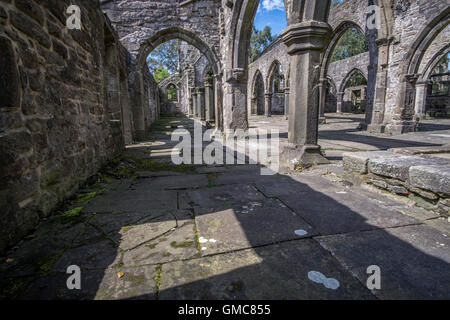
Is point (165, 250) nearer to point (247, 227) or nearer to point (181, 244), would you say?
point (181, 244)

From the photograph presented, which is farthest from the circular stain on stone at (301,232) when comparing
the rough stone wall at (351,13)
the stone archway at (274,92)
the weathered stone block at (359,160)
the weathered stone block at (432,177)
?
the stone archway at (274,92)

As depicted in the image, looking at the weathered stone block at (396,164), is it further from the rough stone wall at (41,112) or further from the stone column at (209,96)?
the stone column at (209,96)

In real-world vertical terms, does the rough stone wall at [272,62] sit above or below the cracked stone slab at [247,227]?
above

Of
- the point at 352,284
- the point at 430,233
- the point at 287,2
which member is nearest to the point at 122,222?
the point at 352,284

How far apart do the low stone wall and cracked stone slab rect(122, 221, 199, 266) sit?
2.09m

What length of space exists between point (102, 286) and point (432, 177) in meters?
2.62

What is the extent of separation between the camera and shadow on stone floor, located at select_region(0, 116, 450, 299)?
1251mm

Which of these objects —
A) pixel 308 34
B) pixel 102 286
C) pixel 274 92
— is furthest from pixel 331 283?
pixel 274 92

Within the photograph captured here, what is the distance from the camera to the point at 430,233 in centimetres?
176

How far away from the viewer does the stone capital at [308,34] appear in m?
3.46

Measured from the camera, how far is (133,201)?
101 inches

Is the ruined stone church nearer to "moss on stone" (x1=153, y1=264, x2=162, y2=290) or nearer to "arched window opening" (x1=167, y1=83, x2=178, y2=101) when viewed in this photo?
"moss on stone" (x1=153, y1=264, x2=162, y2=290)

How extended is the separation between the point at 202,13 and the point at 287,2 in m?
4.93
